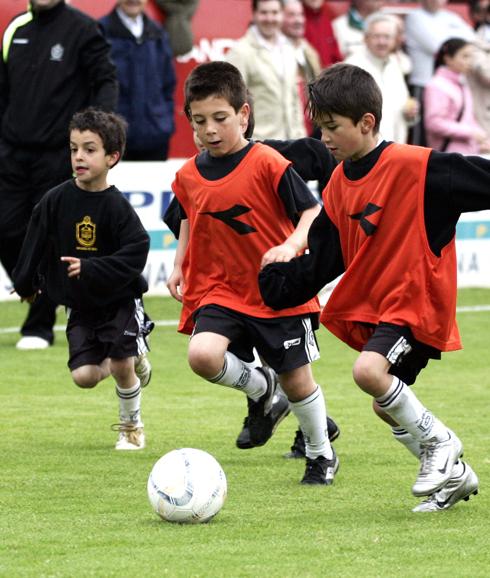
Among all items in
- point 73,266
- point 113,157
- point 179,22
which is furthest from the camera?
point 179,22

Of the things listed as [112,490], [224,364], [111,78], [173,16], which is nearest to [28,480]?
[112,490]

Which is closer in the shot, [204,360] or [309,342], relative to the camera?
[204,360]

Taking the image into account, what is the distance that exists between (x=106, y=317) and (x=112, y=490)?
1.35m

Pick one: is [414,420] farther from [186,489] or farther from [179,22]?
[179,22]

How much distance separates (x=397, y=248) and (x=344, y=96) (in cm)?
62

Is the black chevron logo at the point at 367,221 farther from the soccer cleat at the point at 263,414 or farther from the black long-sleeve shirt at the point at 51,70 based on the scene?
the black long-sleeve shirt at the point at 51,70

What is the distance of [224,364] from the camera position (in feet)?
21.8

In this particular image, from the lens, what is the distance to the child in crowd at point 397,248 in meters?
5.83

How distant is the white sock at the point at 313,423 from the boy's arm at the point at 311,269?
0.66 m

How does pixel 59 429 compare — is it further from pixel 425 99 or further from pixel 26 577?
pixel 425 99

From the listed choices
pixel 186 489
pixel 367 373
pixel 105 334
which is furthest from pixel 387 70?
pixel 186 489

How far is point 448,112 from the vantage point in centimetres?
1502

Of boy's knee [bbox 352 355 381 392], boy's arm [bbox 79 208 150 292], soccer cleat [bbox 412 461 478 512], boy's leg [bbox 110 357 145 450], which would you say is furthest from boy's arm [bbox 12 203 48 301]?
soccer cleat [bbox 412 461 478 512]

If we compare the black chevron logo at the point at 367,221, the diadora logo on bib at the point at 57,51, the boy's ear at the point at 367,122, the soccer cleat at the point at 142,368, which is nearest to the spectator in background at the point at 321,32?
the diadora logo on bib at the point at 57,51
